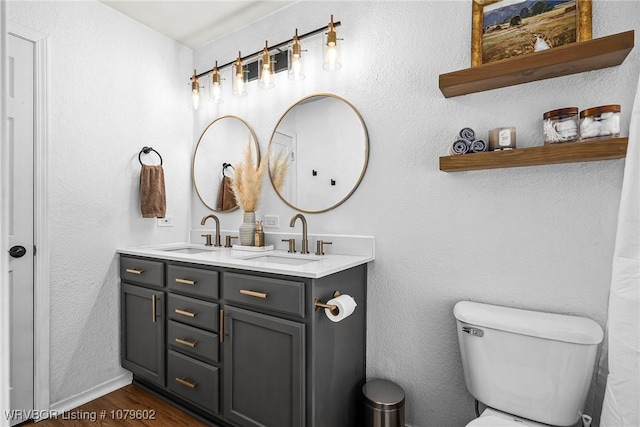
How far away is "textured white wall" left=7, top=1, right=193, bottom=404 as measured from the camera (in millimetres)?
2018

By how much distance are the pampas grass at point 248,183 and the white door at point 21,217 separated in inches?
44.7

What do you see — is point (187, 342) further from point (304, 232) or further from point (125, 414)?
point (304, 232)

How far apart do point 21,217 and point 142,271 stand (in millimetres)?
683

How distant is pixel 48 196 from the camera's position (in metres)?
1.97

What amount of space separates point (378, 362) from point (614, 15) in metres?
1.89

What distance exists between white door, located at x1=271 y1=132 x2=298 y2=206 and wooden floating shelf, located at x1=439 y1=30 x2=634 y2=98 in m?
0.99

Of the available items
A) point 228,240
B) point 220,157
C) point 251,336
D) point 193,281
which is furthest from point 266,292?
point 220,157

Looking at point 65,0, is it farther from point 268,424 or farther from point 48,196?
point 268,424

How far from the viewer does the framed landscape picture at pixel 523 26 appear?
4.65 feet

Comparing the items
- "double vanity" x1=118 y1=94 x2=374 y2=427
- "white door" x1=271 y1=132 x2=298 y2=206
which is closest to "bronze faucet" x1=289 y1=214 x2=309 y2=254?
"double vanity" x1=118 y1=94 x2=374 y2=427

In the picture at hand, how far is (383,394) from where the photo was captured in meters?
1.68

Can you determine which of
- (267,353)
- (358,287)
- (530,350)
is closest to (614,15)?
(530,350)

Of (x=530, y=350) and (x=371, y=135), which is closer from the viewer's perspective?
(x=530, y=350)

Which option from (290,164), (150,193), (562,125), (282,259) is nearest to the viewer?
(562,125)
